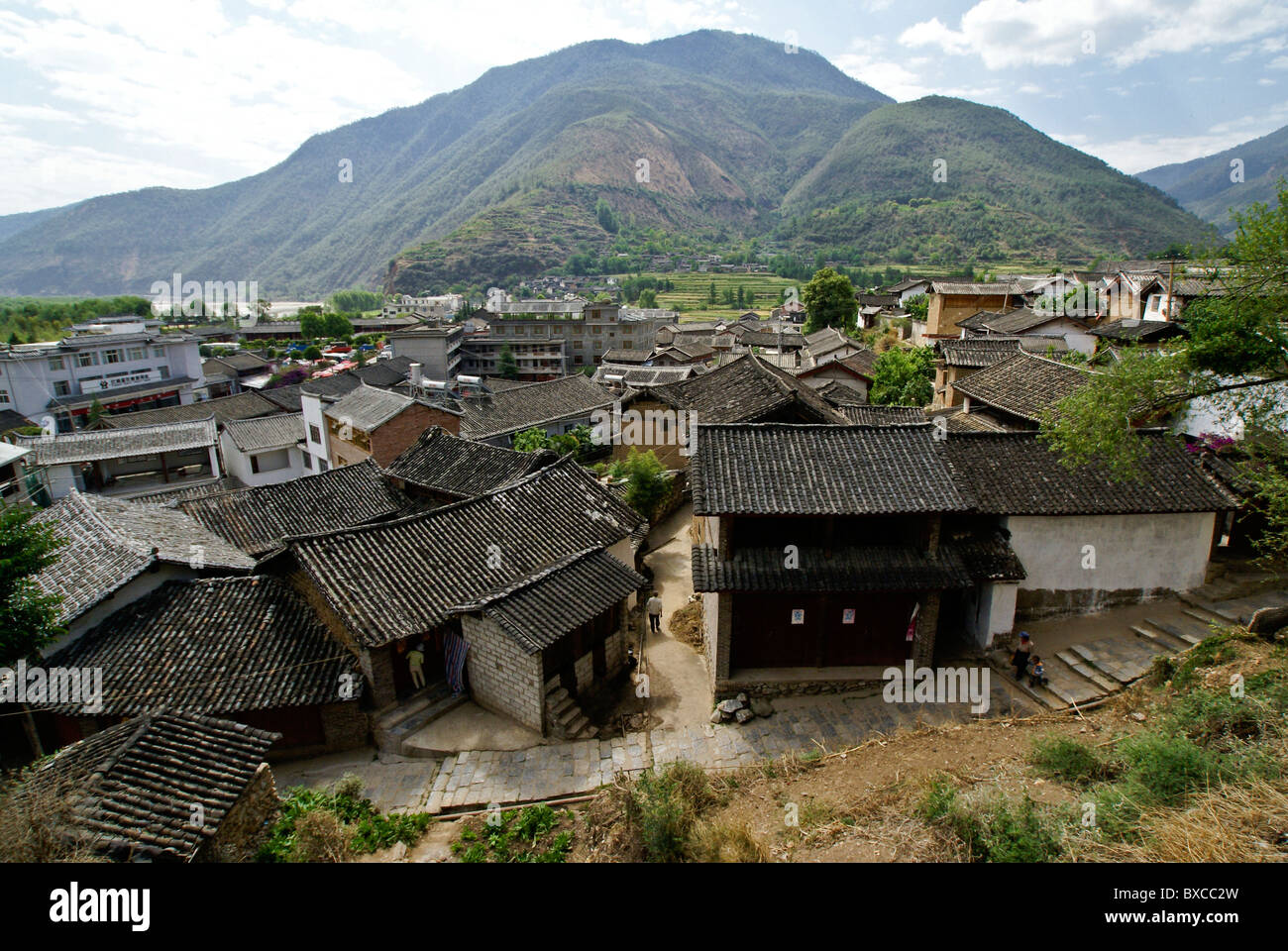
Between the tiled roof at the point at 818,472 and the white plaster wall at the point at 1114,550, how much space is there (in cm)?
335

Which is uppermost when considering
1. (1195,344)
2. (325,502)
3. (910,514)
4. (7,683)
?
(1195,344)

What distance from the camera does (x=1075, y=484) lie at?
18.2m

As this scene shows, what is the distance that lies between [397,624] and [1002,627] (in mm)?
16018

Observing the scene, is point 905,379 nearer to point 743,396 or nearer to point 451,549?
point 743,396

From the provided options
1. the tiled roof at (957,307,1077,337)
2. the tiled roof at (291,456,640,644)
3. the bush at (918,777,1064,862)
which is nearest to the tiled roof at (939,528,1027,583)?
the bush at (918,777,1064,862)

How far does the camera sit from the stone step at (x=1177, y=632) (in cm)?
1673


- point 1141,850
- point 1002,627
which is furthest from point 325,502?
point 1141,850

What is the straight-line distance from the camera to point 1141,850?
7.38 meters

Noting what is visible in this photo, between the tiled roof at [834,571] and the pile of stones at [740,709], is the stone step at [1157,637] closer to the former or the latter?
A: the tiled roof at [834,571]

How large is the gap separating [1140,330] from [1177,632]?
2772cm

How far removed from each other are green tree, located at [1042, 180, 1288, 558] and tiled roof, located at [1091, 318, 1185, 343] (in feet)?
77.5

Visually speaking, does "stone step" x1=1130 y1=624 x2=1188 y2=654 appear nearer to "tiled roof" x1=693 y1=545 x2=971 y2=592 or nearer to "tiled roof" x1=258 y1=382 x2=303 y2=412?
"tiled roof" x1=693 y1=545 x2=971 y2=592

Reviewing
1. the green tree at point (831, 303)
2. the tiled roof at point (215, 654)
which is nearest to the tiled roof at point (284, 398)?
the tiled roof at point (215, 654)
